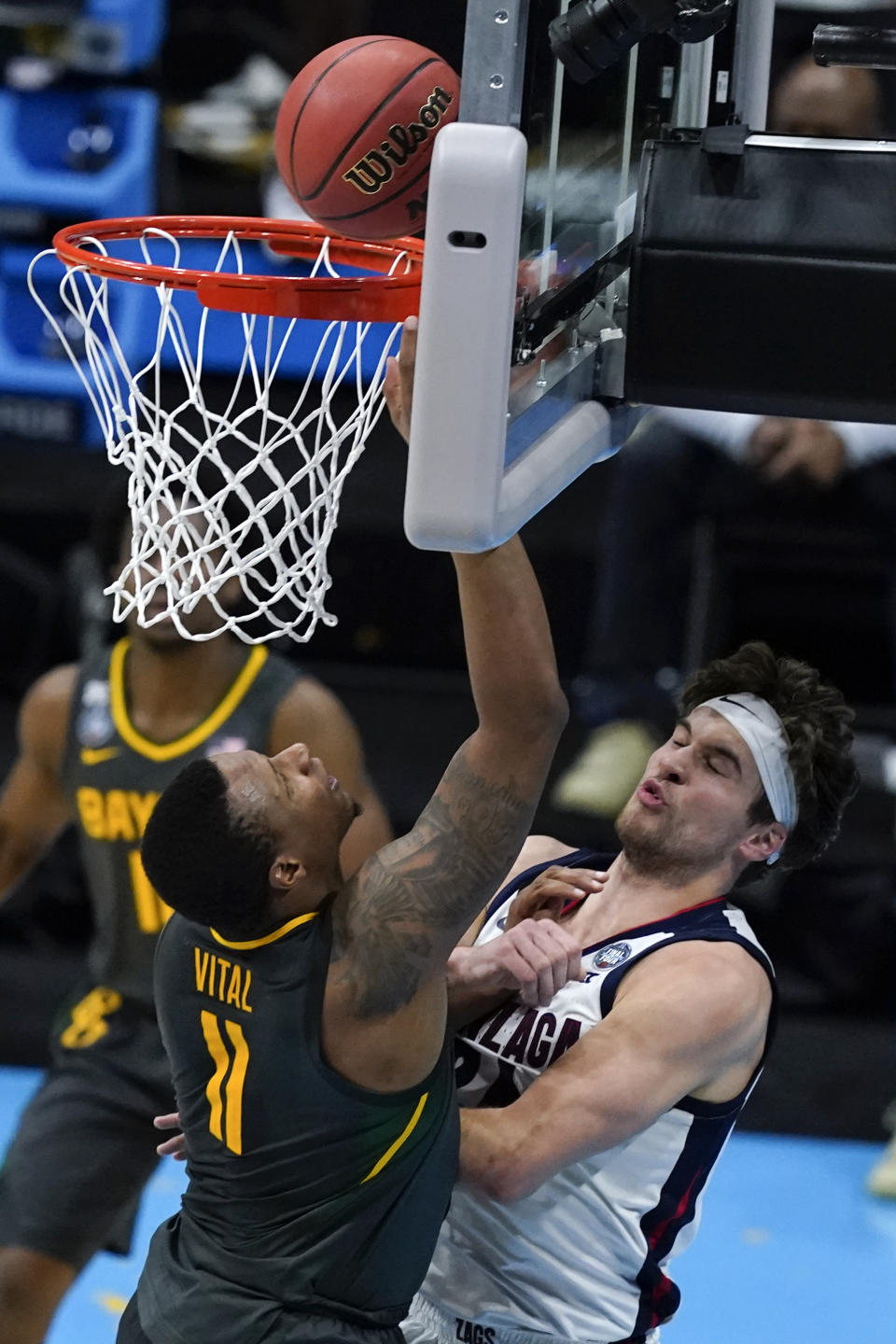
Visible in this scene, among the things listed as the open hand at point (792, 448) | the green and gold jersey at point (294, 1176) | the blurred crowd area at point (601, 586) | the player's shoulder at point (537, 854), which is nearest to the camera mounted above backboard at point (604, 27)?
the green and gold jersey at point (294, 1176)

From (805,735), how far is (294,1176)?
104 cm

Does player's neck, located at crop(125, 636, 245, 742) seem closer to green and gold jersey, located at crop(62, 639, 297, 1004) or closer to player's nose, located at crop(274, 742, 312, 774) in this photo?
green and gold jersey, located at crop(62, 639, 297, 1004)

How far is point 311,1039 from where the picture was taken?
7.67ft

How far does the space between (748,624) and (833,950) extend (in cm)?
132

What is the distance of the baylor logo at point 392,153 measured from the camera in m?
2.36

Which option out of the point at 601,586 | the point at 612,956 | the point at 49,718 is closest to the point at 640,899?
the point at 612,956

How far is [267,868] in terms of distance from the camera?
2.36 metres

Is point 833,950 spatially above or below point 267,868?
below

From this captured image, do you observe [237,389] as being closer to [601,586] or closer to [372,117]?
[372,117]

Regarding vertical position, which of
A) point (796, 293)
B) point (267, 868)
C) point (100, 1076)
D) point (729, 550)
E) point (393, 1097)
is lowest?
point (100, 1076)

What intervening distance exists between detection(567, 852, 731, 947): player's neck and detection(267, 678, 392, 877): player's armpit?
1.11m

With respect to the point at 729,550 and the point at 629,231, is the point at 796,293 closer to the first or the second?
the point at 629,231

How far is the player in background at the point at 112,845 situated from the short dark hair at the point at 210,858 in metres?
1.08

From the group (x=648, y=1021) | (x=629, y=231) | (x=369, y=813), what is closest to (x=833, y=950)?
(x=369, y=813)
